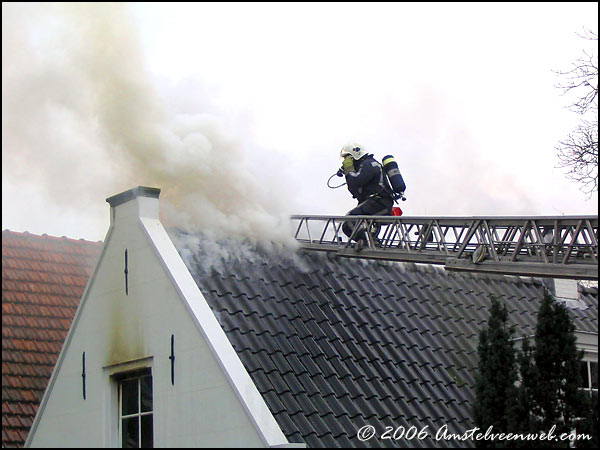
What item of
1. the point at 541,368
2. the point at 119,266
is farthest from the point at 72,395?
the point at 541,368

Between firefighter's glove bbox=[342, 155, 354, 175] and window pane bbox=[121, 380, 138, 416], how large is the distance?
17.8ft

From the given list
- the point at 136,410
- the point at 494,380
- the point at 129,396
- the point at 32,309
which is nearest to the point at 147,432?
the point at 136,410

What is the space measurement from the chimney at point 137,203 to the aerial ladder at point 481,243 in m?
2.60

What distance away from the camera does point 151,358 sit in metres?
11.7

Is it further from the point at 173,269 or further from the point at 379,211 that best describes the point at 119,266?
the point at 379,211

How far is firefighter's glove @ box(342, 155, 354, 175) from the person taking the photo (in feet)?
51.9

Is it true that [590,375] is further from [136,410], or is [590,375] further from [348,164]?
[136,410]

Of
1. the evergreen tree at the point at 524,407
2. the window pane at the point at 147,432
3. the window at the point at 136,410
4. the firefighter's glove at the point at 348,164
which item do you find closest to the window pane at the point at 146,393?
the window at the point at 136,410

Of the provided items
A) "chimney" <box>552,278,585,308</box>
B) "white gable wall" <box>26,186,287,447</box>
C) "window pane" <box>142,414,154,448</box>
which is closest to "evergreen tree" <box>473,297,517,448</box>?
"white gable wall" <box>26,186,287,447</box>

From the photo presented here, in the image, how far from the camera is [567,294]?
17.2 meters

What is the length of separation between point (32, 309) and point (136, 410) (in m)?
4.40

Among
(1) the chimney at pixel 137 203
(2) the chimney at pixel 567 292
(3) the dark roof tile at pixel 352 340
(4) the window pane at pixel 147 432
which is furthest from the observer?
(2) the chimney at pixel 567 292

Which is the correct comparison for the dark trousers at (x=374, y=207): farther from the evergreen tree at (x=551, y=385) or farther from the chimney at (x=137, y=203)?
the evergreen tree at (x=551, y=385)

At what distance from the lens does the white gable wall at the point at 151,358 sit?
1063cm
